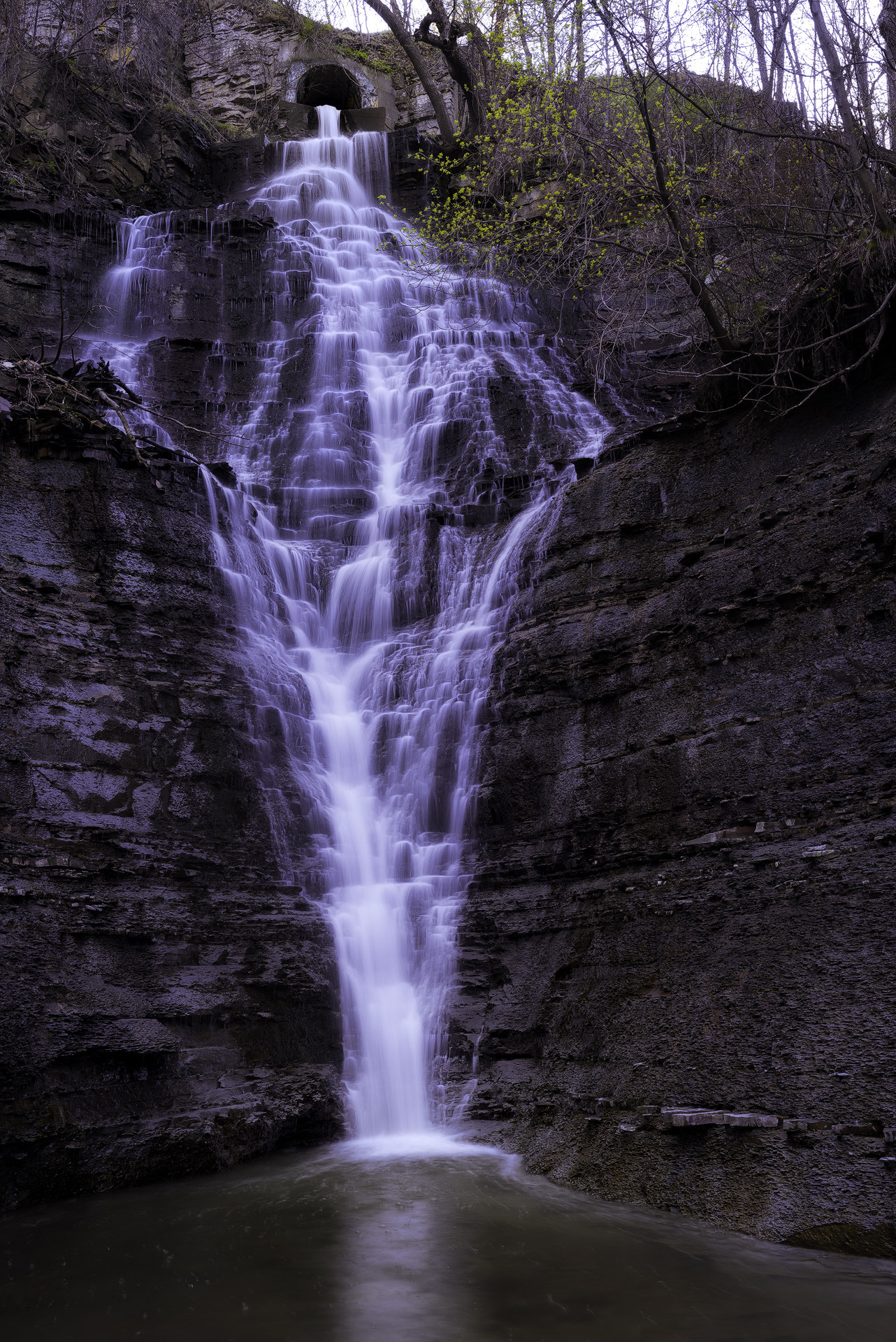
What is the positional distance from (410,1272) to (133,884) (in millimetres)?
4655

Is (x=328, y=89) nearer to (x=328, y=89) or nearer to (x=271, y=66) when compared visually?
(x=328, y=89)

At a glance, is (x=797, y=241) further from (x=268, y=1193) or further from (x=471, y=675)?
(x=268, y=1193)

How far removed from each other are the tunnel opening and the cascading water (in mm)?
10503

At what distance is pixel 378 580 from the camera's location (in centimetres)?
1273

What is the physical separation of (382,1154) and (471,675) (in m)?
4.98

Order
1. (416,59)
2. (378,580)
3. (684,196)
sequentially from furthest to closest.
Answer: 1. (416,59)
2. (378,580)
3. (684,196)

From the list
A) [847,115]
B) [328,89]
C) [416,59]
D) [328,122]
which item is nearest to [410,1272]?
[847,115]

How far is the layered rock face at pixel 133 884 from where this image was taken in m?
7.98

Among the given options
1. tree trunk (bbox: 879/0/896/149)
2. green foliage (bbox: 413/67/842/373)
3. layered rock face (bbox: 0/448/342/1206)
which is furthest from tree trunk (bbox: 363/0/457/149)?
layered rock face (bbox: 0/448/342/1206)

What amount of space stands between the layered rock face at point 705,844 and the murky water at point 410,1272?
66 cm

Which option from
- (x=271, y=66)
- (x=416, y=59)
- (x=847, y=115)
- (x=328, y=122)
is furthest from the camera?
(x=271, y=66)

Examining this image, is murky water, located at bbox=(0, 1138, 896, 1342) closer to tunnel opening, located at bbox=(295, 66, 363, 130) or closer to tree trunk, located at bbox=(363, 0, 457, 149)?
tree trunk, located at bbox=(363, 0, 457, 149)

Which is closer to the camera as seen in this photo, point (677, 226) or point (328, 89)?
point (677, 226)

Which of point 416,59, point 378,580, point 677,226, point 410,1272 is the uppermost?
point 416,59
